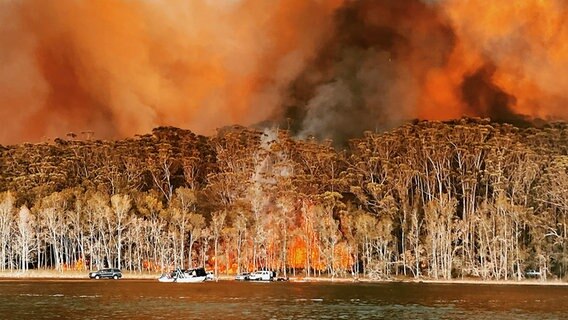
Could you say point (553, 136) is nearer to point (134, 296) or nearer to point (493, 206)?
point (493, 206)

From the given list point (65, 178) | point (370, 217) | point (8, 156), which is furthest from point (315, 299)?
point (8, 156)

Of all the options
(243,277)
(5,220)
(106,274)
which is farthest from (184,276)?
(5,220)

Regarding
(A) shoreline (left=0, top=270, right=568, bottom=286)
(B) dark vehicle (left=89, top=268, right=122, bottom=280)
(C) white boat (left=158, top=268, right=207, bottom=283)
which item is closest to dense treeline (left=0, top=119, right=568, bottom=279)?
(A) shoreline (left=0, top=270, right=568, bottom=286)

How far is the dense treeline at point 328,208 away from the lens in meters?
132

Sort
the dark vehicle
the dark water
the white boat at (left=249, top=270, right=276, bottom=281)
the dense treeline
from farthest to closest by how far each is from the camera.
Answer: the dark vehicle, the dense treeline, the white boat at (left=249, top=270, right=276, bottom=281), the dark water

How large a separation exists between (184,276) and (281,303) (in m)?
52.2

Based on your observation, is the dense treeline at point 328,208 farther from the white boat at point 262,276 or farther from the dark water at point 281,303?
the dark water at point 281,303

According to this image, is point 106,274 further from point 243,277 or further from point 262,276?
point 262,276

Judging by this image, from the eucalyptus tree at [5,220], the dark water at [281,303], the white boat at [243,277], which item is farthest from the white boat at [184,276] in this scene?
the eucalyptus tree at [5,220]

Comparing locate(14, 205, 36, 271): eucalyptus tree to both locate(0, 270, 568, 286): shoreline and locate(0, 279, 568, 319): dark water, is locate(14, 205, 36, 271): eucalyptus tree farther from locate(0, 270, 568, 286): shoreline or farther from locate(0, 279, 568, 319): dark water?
locate(0, 279, 568, 319): dark water

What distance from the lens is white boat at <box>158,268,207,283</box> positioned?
417 ft

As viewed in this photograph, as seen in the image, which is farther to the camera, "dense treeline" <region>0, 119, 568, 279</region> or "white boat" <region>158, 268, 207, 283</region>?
"dense treeline" <region>0, 119, 568, 279</region>

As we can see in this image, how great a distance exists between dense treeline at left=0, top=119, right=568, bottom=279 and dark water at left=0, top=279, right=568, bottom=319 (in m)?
29.1

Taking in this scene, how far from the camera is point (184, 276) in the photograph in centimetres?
12875
